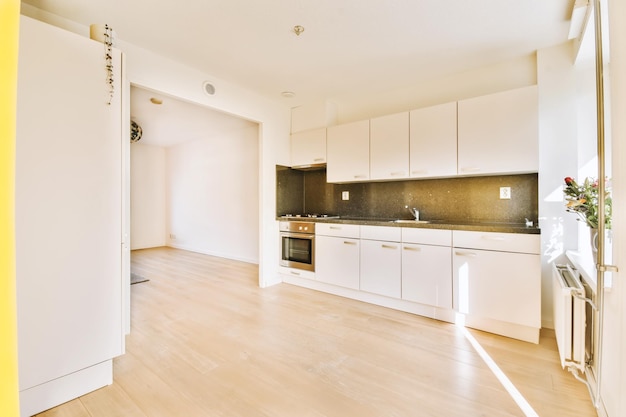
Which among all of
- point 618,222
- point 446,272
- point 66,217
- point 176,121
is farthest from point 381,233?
point 176,121

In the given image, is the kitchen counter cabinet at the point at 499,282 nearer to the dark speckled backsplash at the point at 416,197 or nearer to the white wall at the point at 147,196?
the dark speckled backsplash at the point at 416,197

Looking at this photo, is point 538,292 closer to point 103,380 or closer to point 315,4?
point 315,4

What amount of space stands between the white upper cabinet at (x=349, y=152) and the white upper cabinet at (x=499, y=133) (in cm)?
101

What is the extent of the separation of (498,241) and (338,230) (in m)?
1.59

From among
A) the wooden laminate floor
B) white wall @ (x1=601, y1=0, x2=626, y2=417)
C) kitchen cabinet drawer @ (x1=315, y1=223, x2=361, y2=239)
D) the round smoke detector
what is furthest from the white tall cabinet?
white wall @ (x1=601, y1=0, x2=626, y2=417)

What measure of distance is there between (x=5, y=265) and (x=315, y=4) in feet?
7.02

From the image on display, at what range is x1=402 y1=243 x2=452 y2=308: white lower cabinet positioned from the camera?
2555 millimetres

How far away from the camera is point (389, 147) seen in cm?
310

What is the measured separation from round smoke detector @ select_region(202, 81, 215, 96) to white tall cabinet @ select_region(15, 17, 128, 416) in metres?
1.20

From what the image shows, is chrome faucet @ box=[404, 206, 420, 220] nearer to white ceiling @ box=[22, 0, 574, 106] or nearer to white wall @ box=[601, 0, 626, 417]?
white ceiling @ box=[22, 0, 574, 106]

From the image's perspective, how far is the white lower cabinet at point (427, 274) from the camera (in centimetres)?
255

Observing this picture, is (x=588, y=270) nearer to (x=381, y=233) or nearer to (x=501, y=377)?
(x=501, y=377)

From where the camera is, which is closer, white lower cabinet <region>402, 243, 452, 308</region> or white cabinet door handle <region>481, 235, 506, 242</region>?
white cabinet door handle <region>481, 235, 506, 242</region>

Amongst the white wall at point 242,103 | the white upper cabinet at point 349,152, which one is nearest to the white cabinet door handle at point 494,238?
the white upper cabinet at point 349,152
